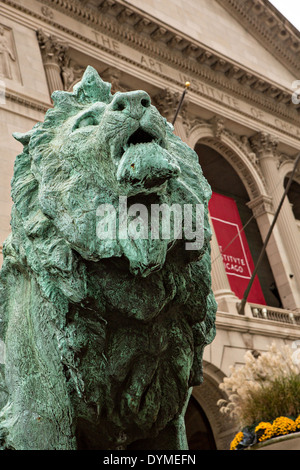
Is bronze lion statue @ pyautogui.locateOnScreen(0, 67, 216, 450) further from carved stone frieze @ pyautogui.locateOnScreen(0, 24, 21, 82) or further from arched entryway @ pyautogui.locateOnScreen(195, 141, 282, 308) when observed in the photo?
arched entryway @ pyautogui.locateOnScreen(195, 141, 282, 308)

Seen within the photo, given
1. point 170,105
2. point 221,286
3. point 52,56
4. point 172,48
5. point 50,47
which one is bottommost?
point 221,286

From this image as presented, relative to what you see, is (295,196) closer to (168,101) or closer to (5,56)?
(168,101)

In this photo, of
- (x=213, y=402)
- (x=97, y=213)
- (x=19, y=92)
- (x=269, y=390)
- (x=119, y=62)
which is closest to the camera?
(x=97, y=213)

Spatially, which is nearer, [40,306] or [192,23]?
[40,306]

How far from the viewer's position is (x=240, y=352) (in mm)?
15516

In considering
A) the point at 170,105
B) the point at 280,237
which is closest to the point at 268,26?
the point at 170,105

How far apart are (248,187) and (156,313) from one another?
20.1 meters

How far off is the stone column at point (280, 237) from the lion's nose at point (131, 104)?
18006 mm

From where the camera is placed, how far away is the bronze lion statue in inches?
74.2

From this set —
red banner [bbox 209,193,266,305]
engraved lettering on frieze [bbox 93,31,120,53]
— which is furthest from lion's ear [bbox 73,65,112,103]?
red banner [bbox 209,193,266,305]

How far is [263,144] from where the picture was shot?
73.0ft

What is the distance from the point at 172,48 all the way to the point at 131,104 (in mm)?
18483

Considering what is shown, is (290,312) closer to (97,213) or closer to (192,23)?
(192,23)
